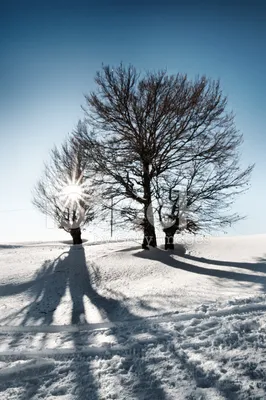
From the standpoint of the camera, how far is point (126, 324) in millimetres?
4539

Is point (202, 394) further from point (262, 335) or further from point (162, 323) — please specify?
point (162, 323)

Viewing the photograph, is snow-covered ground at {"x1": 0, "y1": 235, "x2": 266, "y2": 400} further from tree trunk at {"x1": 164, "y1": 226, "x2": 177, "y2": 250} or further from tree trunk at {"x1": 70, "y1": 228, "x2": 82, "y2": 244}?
tree trunk at {"x1": 70, "y1": 228, "x2": 82, "y2": 244}

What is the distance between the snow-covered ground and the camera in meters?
2.82

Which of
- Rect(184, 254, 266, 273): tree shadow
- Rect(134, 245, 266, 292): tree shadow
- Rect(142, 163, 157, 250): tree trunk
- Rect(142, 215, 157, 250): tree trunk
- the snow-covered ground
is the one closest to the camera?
the snow-covered ground

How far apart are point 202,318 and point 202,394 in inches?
72.0

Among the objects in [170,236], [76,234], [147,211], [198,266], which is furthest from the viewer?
[76,234]

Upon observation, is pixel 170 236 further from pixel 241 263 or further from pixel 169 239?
pixel 241 263

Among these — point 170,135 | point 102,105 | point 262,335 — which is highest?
point 102,105

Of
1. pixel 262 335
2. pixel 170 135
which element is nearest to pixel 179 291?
pixel 262 335

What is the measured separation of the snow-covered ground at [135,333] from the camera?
9.24ft

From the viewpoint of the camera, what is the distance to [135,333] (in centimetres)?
410

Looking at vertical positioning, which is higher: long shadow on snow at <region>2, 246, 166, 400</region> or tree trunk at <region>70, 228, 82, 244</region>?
tree trunk at <region>70, 228, 82, 244</region>

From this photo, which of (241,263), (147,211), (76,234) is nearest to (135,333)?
(241,263)

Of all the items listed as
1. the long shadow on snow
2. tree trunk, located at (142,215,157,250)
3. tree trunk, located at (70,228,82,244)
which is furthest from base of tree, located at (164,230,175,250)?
tree trunk, located at (70,228,82,244)
